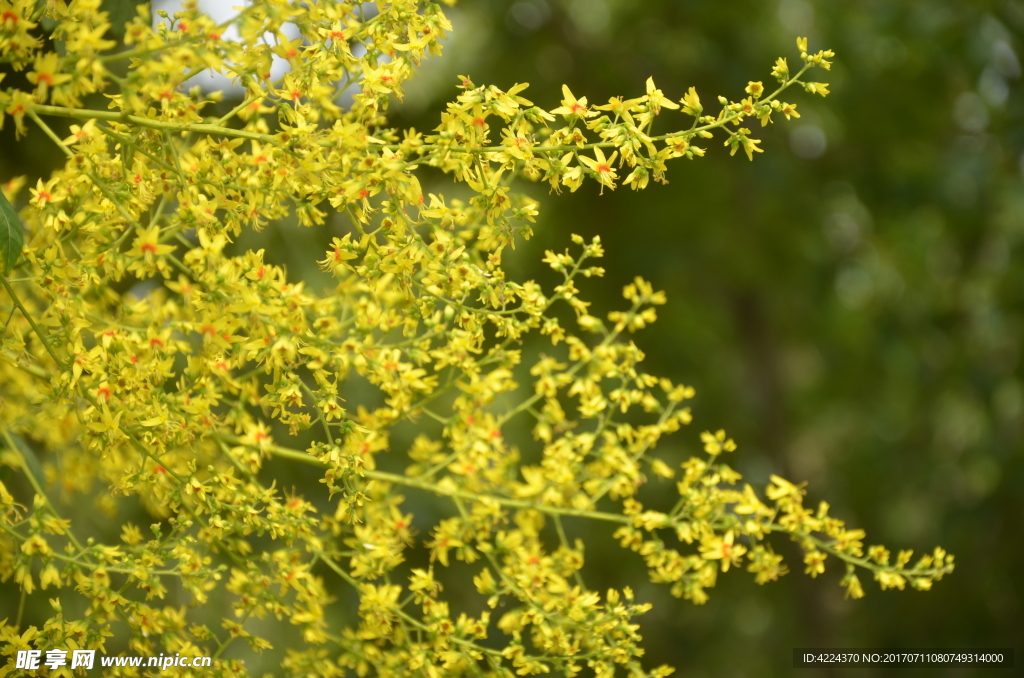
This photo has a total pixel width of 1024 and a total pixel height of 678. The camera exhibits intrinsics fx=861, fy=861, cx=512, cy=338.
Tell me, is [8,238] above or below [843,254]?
below

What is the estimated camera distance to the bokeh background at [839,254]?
247cm

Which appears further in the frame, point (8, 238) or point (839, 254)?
point (839, 254)

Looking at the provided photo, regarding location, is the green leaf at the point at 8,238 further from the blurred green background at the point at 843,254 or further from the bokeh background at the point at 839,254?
the blurred green background at the point at 843,254

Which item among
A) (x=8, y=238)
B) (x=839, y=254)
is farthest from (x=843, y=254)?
(x=8, y=238)

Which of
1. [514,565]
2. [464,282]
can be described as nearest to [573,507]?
[514,565]

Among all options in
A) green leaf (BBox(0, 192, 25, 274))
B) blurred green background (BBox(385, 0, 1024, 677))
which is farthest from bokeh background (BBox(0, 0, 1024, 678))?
green leaf (BBox(0, 192, 25, 274))

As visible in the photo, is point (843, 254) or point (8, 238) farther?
point (843, 254)

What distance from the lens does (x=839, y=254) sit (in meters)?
2.89

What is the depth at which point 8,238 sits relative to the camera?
878mm

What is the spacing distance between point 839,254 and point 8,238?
2588 mm

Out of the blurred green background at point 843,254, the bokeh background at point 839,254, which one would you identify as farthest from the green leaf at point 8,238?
the blurred green background at point 843,254

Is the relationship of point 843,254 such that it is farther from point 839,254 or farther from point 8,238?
point 8,238

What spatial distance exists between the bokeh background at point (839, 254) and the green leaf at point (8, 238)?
1.23 meters

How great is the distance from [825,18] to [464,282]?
2.21m
